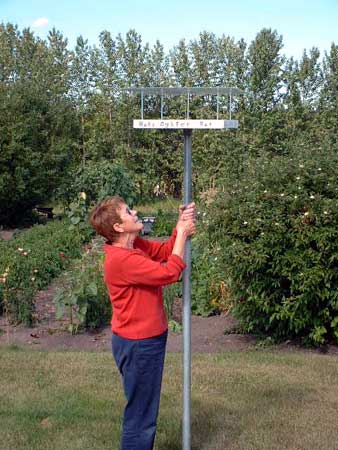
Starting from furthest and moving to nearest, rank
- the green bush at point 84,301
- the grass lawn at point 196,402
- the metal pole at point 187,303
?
1. the green bush at point 84,301
2. the grass lawn at point 196,402
3. the metal pole at point 187,303

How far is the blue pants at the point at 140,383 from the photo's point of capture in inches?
133

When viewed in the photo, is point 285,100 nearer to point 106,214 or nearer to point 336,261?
point 336,261

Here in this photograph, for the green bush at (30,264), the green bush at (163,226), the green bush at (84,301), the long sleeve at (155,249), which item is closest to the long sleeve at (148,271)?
the long sleeve at (155,249)

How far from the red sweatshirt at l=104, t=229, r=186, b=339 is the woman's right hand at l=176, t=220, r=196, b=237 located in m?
0.15

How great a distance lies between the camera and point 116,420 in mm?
4512

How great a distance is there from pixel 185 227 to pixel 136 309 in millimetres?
488

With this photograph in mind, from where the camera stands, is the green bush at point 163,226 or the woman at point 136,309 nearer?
the woman at point 136,309

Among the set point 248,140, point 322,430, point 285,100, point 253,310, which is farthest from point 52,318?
point 285,100

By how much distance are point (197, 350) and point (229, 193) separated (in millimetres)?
1611

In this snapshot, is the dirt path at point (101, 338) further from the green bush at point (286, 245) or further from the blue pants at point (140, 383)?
the blue pants at point (140, 383)

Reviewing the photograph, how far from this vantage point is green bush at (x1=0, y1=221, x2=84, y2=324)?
7516 mm

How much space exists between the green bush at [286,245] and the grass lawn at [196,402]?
44 centimetres

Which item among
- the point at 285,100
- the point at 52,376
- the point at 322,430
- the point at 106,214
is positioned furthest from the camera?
the point at 285,100

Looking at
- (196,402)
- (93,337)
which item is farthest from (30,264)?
(196,402)
